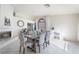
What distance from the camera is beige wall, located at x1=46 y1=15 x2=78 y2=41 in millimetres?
3438

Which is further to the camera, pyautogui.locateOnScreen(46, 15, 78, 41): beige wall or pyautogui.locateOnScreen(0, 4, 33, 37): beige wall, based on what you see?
pyautogui.locateOnScreen(46, 15, 78, 41): beige wall

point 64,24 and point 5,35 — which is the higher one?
point 64,24

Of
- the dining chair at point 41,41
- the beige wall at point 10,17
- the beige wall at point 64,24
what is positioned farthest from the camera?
the beige wall at point 64,24

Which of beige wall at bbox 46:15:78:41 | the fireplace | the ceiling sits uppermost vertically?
the ceiling

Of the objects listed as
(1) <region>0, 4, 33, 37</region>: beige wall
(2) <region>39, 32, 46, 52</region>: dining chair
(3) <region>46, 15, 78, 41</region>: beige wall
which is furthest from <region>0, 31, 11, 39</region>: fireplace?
(3) <region>46, 15, 78, 41</region>: beige wall

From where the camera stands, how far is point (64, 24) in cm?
355

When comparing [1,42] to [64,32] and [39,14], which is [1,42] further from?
[64,32]

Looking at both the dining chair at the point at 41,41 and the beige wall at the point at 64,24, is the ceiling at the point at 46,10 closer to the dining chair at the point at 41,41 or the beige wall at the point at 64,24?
the beige wall at the point at 64,24

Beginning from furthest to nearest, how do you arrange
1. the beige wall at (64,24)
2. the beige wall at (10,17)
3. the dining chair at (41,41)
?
1. the beige wall at (64,24)
2. the beige wall at (10,17)
3. the dining chair at (41,41)

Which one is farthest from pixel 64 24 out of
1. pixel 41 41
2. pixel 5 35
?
pixel 5 35

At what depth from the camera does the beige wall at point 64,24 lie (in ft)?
11.3

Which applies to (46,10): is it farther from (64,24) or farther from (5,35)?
(5,35)

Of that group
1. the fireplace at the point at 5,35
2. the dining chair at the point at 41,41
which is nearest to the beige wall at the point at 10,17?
the fireplace at the point at 5,35

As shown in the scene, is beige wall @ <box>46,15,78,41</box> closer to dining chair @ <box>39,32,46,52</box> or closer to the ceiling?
the ceiling
